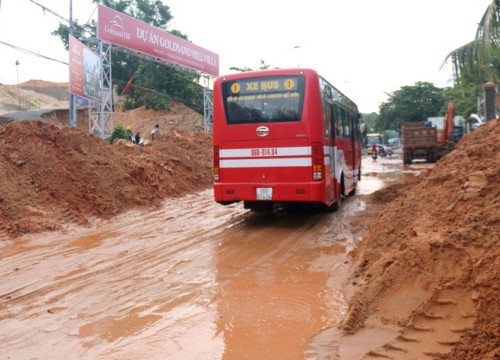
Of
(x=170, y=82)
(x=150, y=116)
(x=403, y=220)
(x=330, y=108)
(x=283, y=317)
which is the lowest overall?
(x=283, y=317)

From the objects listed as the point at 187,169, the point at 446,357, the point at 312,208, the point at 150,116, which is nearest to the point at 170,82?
the point at 150,116

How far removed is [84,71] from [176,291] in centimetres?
1555

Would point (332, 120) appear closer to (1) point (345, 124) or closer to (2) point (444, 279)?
(1) point (345, 124)

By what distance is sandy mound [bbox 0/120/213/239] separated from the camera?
378 inches

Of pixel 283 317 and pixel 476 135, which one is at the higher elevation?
pixel 476 135

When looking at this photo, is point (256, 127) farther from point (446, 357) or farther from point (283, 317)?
point (446, 357)

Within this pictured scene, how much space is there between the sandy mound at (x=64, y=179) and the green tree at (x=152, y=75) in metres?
22.9

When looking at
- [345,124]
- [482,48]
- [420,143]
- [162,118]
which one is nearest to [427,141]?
[420,143]

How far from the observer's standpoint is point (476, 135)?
9.63m

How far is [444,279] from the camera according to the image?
402 cm

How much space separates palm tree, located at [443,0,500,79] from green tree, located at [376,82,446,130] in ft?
155

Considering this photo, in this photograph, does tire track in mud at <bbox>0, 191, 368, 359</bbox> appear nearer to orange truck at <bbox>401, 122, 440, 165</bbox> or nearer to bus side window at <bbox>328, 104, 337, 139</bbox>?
bus side window at <bbox>328, 104, 337, 139</bbox>

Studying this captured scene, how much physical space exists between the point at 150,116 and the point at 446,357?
36.2 meters

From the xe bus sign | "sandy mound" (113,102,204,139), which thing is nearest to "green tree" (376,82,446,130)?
"sandy mound" (113,102,204,139)
